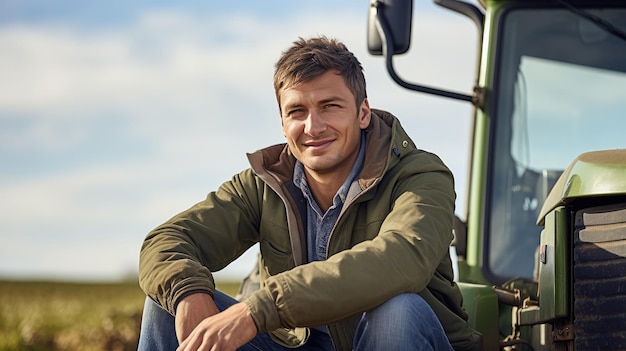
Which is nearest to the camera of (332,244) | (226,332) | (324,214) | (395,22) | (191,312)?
(226,332)

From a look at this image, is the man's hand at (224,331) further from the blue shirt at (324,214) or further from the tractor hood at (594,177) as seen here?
the tractor hood at (594,177)

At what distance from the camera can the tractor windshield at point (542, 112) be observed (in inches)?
198

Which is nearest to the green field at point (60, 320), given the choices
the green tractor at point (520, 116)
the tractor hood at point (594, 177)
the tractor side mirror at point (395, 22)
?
the green tractor at point (520, 116)

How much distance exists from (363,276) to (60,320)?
7.42 m

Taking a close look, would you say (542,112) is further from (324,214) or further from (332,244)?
(332,244)

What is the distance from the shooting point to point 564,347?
351 centimetres

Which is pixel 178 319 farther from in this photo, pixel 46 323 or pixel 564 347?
pixel 46 323

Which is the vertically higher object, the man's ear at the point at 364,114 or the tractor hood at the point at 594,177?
the man's ear at the point at 364,114

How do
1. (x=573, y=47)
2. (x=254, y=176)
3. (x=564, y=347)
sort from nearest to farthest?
(x=564, y=347)
(x=254, y=176)
(x=573, y=47)

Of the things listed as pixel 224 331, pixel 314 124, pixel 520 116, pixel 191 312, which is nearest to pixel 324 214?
pixel 314 124

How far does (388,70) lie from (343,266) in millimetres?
1612

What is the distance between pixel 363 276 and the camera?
3.27m

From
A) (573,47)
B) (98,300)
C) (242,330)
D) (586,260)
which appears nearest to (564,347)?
(586,260)

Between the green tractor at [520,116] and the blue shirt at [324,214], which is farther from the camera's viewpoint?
the green tractor at [520,116]
